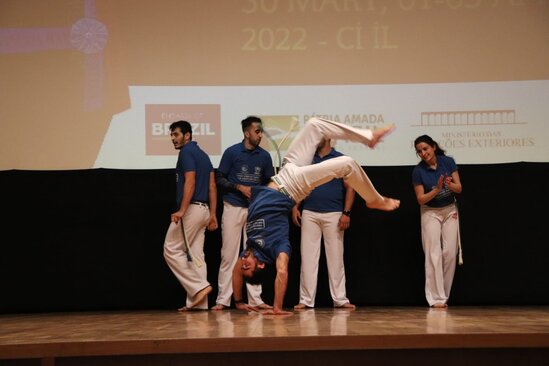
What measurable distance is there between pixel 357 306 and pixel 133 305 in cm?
185

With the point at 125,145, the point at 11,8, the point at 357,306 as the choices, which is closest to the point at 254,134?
the point at 125,145

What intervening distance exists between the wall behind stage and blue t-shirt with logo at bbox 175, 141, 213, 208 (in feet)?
1.49

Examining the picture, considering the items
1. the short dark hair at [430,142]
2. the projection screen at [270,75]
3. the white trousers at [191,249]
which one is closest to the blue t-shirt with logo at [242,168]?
the white trousers at [191,249]

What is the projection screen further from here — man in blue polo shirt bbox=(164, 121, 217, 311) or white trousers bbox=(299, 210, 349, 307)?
white trousers bbox=(299, 210, 349, 307)

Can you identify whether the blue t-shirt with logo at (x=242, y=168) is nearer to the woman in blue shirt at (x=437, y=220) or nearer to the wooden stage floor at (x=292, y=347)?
the woman in blue shirt at (x=437, y=220)

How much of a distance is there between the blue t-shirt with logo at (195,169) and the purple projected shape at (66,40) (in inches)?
55.1

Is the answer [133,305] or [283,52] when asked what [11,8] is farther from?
[133,305]

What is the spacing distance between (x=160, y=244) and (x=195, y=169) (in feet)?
2.81

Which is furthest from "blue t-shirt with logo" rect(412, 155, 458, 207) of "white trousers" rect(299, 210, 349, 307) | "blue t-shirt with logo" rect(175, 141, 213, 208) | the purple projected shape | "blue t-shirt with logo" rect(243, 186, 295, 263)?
the purple projected shape

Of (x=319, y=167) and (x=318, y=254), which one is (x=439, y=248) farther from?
(x=319, y=167)

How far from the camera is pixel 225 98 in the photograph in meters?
6.18

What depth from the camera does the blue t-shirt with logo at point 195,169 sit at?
209 inches

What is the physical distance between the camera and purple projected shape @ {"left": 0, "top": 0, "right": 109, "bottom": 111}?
20.3 ft

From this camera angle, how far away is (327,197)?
5.58m
